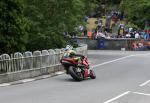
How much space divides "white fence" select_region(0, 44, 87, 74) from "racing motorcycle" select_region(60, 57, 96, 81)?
145cm

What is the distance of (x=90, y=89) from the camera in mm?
17984

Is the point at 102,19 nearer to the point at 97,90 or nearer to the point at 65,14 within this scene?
the point at 65,14

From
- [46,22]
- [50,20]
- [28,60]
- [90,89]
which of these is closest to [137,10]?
[50,20]

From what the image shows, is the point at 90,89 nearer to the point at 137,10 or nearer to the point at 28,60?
the point at 28,60

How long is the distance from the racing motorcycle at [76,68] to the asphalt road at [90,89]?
286 millimetres

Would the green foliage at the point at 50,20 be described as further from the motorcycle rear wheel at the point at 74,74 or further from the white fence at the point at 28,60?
the motorcycle rear wheel at the point at 74,74

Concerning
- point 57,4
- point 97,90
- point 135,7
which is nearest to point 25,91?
point 97,90

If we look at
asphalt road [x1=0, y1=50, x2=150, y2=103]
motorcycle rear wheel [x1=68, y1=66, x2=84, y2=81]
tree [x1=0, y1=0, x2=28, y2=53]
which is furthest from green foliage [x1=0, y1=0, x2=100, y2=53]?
motorcycle rear wheel [x1=68, y1=66, x2=84, y2=81]

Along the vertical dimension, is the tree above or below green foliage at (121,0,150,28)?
below

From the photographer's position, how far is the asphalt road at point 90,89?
15.5 metres

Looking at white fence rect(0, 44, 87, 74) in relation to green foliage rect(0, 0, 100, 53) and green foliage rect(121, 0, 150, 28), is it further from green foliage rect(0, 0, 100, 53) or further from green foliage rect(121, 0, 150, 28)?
green foliage rect(121, 0, 150, 28)

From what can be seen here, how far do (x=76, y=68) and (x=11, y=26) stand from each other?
3.49m

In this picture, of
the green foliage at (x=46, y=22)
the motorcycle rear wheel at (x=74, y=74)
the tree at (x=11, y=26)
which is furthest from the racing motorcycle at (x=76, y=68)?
the green foliage at (x=46, y=22)

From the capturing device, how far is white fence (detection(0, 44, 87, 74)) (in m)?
19.7
